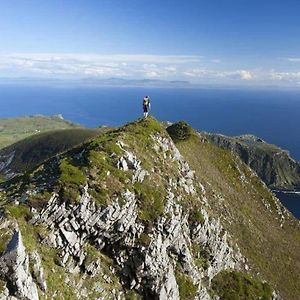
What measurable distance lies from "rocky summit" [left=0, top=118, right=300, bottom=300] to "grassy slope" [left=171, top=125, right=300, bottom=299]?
382 millimetres

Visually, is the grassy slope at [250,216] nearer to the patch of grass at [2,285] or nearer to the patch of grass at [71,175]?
the patch of grass at [71,175]

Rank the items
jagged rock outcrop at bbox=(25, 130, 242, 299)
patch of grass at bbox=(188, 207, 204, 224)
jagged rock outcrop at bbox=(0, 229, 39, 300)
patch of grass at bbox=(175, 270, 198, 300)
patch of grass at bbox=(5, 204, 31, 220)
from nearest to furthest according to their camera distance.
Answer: jagged rock outcrop at bbox=(0, 229, 39, 300), patch of grass at bbox=(5, 204, 31, 220), jagged rock outcrop at bbox=(25, 130, 242, 299), patch of grass at bbox=(175, 270, 198, 300), patch of grass at bbox=(188, 207, 204, 224)

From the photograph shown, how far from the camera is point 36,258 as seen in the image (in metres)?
33.8

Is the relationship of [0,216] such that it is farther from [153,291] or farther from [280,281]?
[280,281]

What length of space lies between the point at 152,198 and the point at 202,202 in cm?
1736

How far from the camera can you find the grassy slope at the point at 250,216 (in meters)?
70.7

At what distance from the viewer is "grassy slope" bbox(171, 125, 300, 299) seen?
2783 inches

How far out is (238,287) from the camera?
59125 millimetres

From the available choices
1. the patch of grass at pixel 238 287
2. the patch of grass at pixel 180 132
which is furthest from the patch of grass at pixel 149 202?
the patch of grass at pixel 180 132

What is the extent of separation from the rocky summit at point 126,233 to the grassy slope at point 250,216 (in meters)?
0.38

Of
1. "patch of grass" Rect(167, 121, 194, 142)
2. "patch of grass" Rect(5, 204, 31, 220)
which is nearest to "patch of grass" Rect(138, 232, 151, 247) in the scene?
"patch of grass" Rect(5, 204, 31, 220)

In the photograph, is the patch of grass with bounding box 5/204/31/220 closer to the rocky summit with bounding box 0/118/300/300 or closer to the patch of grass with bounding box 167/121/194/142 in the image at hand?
the rocky summit with bounding box 0/118/300/300

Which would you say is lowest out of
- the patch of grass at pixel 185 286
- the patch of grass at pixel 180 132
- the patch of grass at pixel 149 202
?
the patch of grass at pixel 180 132

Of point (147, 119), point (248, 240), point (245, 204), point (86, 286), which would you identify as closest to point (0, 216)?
point (86, 286)
